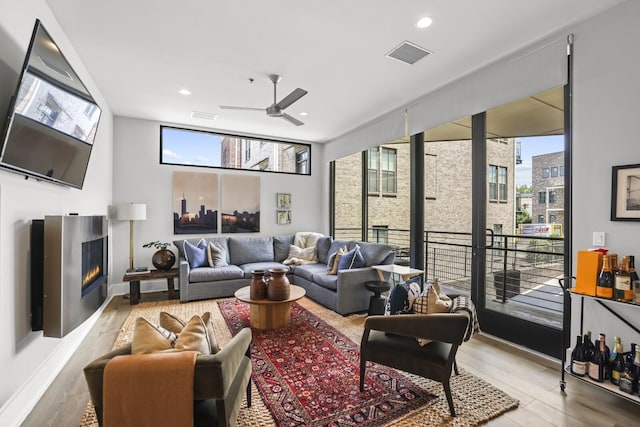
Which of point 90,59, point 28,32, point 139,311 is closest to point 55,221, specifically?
point 28,32

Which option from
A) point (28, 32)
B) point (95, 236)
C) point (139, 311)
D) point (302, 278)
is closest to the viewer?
point (28, 32)

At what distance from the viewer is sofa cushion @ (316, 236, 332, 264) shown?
5422 millimetres

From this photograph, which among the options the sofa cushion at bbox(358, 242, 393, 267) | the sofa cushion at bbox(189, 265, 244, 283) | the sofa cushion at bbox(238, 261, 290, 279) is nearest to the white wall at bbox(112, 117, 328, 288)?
the sofa cushion at bbox(189, 265, 244, 283)

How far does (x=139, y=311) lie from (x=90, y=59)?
3.10 meters

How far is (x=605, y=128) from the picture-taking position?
93.4 inches

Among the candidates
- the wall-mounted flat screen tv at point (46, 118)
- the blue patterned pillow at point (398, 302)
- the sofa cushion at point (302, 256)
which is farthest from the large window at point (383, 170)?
the wall-mounted flat screen tv at point (46, 118)

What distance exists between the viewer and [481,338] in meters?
3.22

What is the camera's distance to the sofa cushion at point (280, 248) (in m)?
5.87

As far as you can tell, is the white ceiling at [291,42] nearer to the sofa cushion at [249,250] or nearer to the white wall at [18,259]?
the white wall at [18,259]

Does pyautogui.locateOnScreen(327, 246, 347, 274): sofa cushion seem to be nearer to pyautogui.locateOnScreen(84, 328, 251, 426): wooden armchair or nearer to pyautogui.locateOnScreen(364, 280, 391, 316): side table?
pyautogui.locateOnScreen(364, 280, 391, 316): side table

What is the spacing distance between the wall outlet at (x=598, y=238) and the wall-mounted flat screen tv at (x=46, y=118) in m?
3.98

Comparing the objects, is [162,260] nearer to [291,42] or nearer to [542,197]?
[291,42]

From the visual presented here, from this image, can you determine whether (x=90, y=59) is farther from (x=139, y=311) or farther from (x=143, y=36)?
(x=139, y=311)

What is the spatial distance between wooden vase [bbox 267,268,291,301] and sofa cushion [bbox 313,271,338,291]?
32.5 inches
